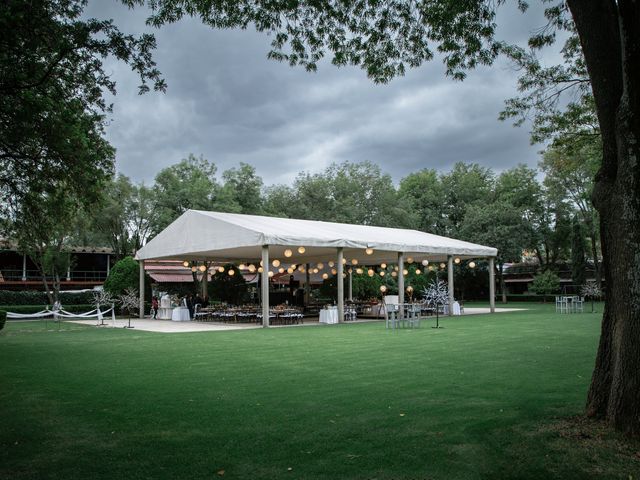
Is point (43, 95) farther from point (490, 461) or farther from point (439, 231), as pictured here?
point (439, 231)

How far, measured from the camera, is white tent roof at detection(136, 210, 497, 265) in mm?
17766

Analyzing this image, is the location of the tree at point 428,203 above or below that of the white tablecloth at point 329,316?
above

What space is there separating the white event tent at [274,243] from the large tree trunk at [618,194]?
1302 cm

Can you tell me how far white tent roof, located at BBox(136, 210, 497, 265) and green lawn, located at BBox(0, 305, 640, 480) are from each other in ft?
25.5

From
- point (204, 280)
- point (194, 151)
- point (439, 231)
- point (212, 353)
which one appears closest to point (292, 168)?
point (194, 151)

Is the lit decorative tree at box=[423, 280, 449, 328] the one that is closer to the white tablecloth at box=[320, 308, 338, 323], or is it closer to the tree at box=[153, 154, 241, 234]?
the white tablecloth at box=[320, 308, 338, 323]

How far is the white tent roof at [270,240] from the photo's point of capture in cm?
1777

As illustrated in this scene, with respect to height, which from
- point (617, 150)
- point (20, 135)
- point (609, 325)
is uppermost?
point (20, 135)

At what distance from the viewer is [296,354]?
10.0 meters

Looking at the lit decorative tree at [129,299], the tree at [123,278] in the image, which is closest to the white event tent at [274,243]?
the lit decorative tree at [129,299]

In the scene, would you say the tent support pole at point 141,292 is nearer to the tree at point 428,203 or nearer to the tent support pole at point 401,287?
the tent support pole at point 401,287

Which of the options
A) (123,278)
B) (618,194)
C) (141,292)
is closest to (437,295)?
(141,292)

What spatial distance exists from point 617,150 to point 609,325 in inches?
57.2

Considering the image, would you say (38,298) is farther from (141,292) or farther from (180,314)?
(180,314)
